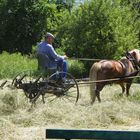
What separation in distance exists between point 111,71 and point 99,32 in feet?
37.8

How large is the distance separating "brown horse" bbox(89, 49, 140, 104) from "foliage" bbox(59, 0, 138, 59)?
32.9ft

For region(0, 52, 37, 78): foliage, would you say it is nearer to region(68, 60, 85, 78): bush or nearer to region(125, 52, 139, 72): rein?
region(68, 60, 85, 78): bush

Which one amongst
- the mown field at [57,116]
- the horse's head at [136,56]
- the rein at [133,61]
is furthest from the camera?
the horse's head at [136,56]

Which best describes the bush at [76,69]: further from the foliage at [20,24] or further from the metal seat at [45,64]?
the foliage at [20,24]

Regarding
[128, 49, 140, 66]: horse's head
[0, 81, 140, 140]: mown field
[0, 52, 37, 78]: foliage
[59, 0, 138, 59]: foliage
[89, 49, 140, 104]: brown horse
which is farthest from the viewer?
[59, 0, 138, 59]: foliage

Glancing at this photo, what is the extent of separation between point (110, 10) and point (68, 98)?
13.8 m

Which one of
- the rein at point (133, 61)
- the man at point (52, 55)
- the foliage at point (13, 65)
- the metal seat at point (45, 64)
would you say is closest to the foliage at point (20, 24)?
the foliage at point (13, 65)

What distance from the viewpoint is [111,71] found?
14430 mm

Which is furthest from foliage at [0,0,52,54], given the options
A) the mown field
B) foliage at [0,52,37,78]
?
the mown field

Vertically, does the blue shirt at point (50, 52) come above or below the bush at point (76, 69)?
above

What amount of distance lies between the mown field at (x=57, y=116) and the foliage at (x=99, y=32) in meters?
13.1

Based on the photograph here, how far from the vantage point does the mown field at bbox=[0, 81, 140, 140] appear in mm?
10221

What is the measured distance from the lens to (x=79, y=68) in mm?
26125

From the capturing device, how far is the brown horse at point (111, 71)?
1392 centimetres
